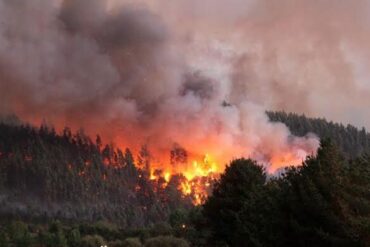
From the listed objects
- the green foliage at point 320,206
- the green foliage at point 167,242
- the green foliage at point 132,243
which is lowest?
the green foliage at point 320,206

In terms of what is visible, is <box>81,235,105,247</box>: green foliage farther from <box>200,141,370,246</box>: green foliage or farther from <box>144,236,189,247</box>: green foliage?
<box>200,141,370,246</box>: green foliage

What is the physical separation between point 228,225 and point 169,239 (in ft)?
232

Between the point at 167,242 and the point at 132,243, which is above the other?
the point at 132,243

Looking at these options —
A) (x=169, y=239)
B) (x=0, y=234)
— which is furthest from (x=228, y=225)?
(x=0, y=234)

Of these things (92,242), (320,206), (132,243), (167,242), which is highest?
(92,242)

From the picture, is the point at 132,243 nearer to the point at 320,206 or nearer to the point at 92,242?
the point at 92,242

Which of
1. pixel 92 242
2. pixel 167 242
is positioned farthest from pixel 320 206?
pixel 92 242

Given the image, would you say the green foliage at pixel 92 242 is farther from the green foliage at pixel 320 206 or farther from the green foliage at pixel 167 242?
the green foliage at pixel 320 206

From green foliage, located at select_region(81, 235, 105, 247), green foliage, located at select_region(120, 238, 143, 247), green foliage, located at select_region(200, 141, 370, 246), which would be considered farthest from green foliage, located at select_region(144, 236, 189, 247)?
green foliage, located at select_region(200, 141, 370, 246)

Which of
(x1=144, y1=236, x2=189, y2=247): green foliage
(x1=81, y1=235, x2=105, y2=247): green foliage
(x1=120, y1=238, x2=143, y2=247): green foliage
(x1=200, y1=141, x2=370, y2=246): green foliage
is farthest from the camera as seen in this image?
(x1=81, y1=235, x2=105, y2=247): green foliage

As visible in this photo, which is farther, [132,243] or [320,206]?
[132,243]

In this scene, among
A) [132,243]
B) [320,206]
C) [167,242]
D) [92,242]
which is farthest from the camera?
[92,242]

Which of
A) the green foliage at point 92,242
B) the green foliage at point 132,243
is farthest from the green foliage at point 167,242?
the green foliage at point 92,242

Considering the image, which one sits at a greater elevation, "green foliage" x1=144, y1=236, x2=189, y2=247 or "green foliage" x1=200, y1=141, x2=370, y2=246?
"green foliage" x1=144, y1=236, x2=189, y2=247
